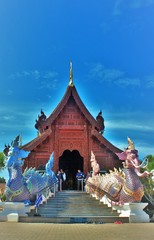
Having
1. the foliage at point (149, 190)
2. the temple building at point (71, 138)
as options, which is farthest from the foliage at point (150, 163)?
the temple building at point (71, 138)

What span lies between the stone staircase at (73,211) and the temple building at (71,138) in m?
5.51

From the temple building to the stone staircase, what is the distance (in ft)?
18.1

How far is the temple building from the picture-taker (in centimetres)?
2114

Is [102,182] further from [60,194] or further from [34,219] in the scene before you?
[34,219]

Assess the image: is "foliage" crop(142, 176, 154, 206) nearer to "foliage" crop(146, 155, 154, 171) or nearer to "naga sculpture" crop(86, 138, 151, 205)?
"naga sculpture" crop(86, 138, 151, 205)

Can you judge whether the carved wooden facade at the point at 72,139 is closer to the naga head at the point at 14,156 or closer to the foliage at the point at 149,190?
the foliage at the point at 149,190

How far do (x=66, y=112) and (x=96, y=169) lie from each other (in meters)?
5.55

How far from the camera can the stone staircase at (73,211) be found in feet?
35.0

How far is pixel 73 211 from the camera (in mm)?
12617

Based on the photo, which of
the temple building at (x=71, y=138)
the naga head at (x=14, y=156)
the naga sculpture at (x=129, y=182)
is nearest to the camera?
the naga sculpture at (x=129, y=182)

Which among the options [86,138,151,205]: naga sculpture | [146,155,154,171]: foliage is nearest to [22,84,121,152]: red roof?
[86,138,151,205]: naga sculpture

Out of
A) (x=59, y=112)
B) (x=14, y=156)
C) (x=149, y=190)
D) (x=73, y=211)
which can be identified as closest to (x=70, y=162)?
(x=59, y=112)

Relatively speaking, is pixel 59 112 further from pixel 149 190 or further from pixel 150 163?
pixel 150 163

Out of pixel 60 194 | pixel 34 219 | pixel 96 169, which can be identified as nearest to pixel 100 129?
pixel 96 169
